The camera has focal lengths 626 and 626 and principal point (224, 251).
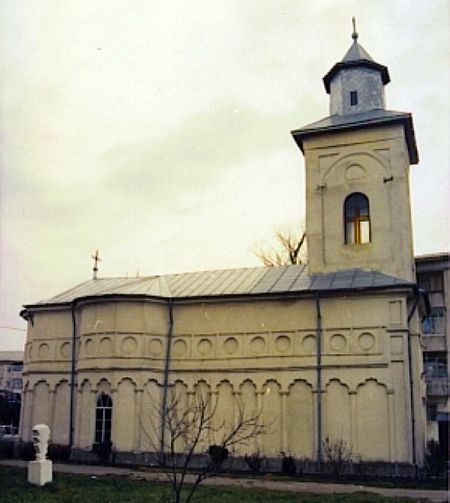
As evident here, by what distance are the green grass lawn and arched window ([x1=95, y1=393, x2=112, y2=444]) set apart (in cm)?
655

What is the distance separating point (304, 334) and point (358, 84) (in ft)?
34.1

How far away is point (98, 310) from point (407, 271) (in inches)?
448

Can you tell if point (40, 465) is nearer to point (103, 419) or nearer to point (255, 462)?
point (103, 419)

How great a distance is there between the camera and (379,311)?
68.1 feet

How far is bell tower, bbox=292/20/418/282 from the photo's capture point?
882 inches

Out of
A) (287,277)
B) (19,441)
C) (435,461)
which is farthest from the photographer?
(19,441)

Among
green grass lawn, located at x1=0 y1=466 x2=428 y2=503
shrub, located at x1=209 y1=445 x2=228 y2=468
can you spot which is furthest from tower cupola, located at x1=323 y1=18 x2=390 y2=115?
green grass lawn, located at x1=0 y1=466 x2=428 y2=503

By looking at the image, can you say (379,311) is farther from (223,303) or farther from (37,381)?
(37,381)

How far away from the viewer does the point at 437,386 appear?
35750 millimetres

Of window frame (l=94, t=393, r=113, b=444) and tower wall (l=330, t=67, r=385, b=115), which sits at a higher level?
tower wall (l=330, t=67, r=385, b=115)

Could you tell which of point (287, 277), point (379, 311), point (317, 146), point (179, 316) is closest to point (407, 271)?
point (379, 311)

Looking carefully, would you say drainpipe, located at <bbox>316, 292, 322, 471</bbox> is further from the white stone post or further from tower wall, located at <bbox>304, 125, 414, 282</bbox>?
the white stone post

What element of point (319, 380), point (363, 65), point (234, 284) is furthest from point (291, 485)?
point (363, 65)

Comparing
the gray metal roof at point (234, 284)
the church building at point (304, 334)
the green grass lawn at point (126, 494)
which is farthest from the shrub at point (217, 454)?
the gray metal roof at point (234, 284)
